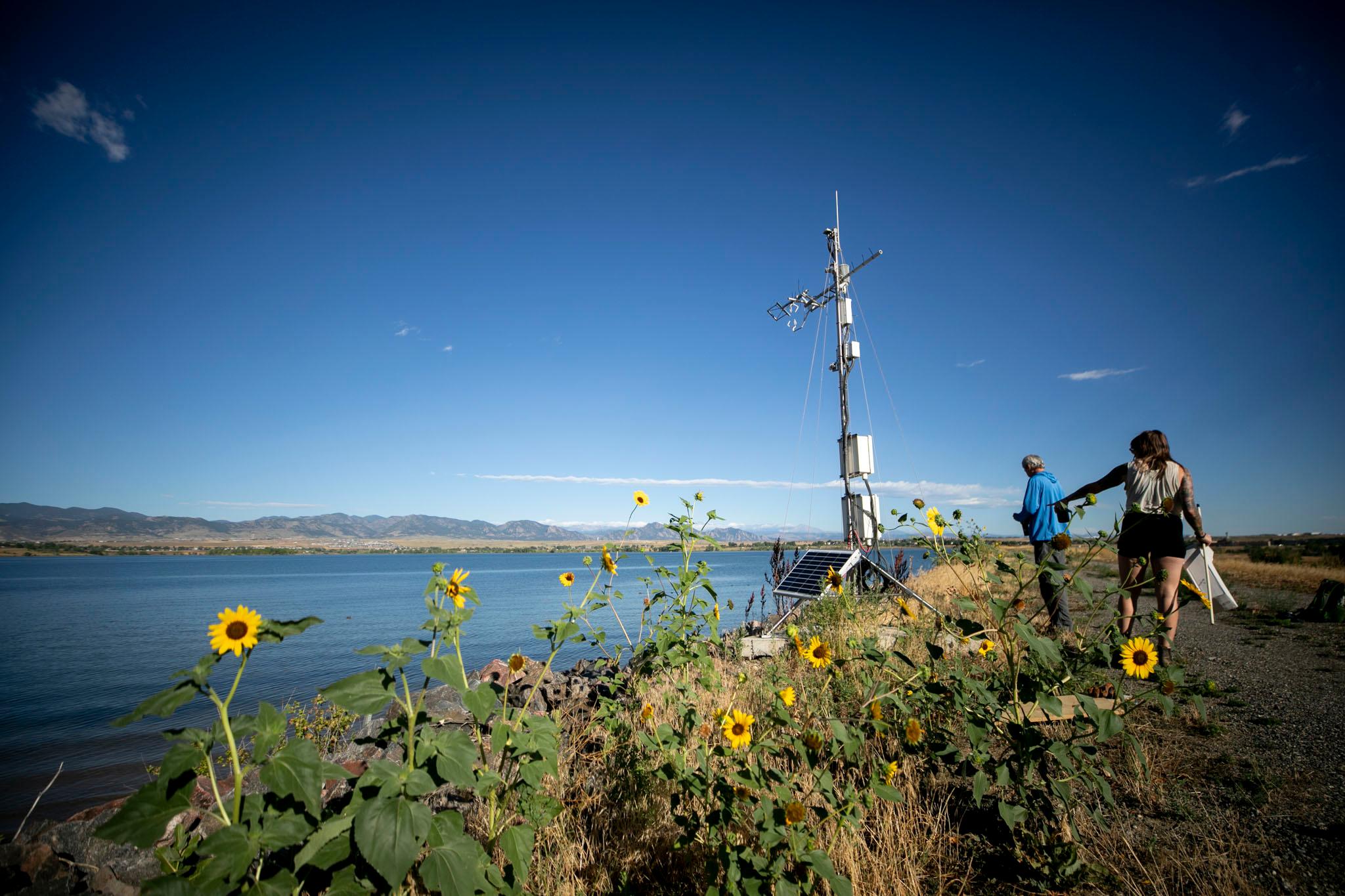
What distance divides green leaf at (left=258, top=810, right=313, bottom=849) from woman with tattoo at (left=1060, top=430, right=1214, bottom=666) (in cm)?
463

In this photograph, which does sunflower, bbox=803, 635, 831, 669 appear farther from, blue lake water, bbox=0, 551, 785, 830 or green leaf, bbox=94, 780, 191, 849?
green leaf, bbox=94, 780, 191, 849

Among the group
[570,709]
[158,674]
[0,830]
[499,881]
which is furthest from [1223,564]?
[158,674]

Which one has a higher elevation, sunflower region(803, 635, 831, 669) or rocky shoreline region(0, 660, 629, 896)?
sunflower region(803, 635, 831, 669)

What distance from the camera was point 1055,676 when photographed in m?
2.04

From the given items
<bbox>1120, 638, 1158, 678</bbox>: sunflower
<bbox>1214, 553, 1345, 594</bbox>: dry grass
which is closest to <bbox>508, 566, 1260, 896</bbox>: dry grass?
<bbox>1120, 638, 1158, 678</bbox>: sunflower

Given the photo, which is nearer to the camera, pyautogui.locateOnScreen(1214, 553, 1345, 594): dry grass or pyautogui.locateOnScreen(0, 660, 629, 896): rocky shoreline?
pyautogui.locateOnScreen(0, 660, 629, 896): rocky shoreline

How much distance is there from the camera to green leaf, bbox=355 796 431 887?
110cm

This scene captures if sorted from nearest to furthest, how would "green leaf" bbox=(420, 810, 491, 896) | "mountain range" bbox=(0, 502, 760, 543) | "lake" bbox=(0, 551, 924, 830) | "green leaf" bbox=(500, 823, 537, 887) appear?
"green leaf" bbox=(420, 810, 491, 896) < "green leaf" bbox=(500, 823, 537, 887) < "lake" bbox=(0, 551, 924, 830) < "mountain range" bbox=(0, 502, 760, 543)

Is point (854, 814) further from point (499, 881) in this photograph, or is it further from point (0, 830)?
point (0, 830)

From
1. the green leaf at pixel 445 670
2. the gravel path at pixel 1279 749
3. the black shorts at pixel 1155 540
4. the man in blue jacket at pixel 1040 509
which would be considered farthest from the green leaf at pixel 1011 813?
the man in blue jacket at pixel 1040 509

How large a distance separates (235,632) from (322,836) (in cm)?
51

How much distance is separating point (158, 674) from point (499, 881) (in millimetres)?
12278

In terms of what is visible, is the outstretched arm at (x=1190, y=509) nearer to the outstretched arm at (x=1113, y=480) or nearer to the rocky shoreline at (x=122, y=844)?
the outstretched arm at (x=1113, y=480)

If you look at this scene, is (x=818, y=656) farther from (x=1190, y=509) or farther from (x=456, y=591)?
(x=1190, y=509)
